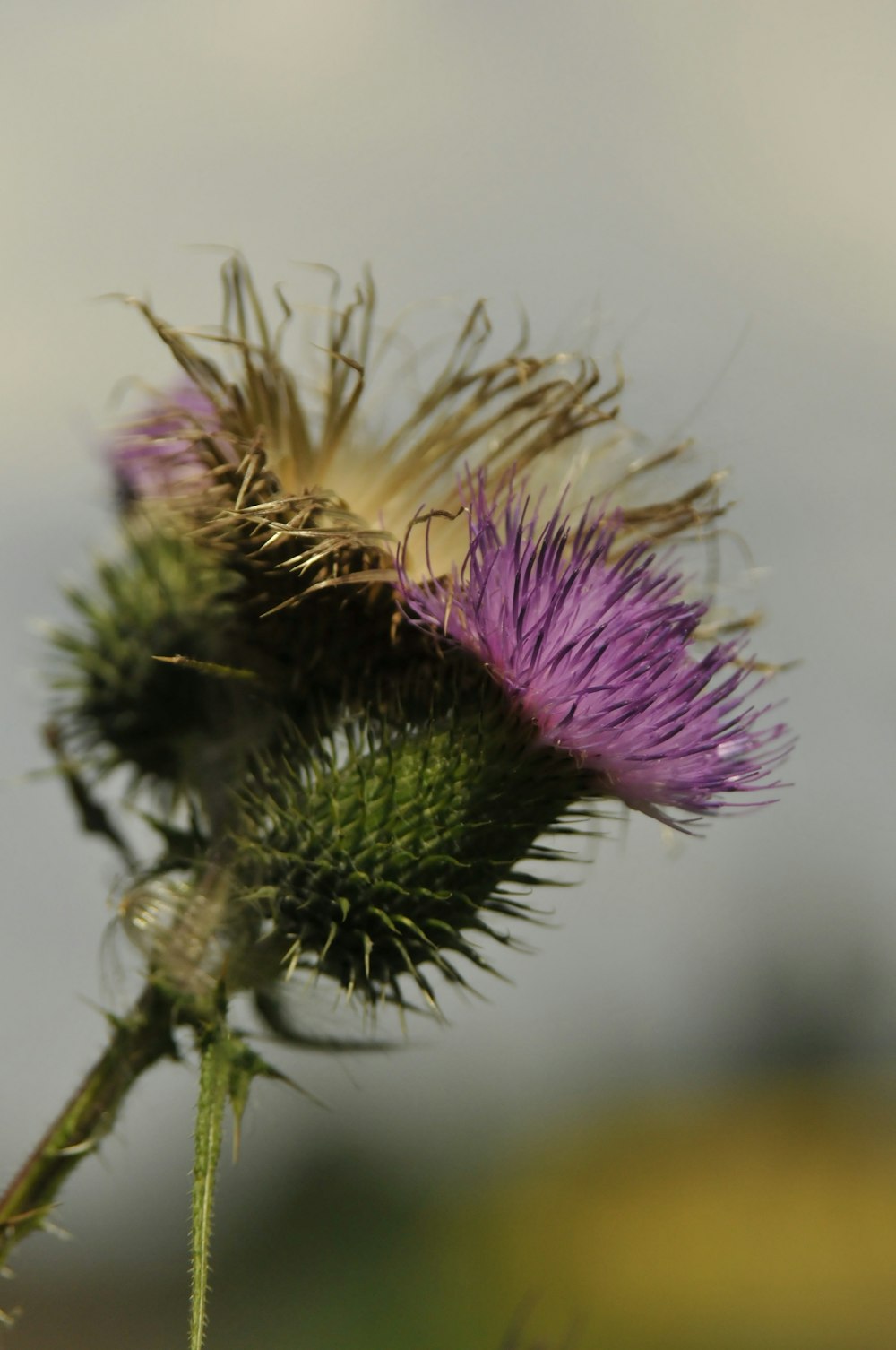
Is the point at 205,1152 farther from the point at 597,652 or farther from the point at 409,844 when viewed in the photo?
the point at 597,652

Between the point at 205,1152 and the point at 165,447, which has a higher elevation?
the point at 165,447

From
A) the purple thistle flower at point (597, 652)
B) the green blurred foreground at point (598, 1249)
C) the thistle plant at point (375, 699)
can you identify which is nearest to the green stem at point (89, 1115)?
the thistle plant at point (375, 699)

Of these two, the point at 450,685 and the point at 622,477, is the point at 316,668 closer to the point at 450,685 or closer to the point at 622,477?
the point at 450,685

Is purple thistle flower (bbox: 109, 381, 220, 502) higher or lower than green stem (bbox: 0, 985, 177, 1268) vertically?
higher

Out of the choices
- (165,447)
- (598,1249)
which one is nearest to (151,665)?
(165,447)

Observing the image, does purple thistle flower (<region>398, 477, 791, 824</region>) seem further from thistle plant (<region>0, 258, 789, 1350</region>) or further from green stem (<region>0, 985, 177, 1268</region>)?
green stem (<region>0, 985, 177, 1268</region>)

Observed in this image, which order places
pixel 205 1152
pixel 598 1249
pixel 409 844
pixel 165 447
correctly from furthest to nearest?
pixel 598 1249 < pixel 165 447 < pixel 409 844 < pixel 205 1152

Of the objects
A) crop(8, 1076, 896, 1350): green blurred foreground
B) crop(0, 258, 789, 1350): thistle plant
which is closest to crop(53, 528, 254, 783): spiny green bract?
crop(0, 258, 789, 1350): thistle plant
